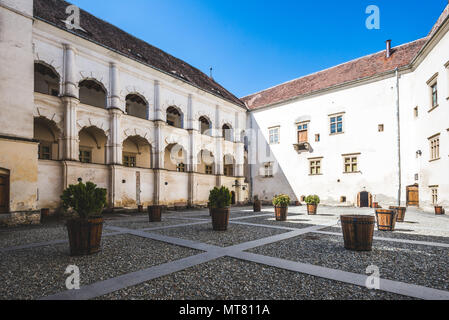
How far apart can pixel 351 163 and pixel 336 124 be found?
3752mm

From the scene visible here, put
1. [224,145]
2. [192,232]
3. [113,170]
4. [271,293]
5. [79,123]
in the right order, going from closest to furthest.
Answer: [271,293], [192,232], [79,123], [113,170], [224,145]

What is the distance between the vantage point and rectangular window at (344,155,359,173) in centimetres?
2107

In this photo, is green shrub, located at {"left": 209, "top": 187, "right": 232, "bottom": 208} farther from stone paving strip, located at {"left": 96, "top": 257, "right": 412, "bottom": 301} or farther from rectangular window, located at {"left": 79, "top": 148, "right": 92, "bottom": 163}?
rectangular window, located at {"left": 79, "top": 148, "right": 92, "bottom": 163}

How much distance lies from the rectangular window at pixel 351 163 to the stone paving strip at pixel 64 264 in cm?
1920

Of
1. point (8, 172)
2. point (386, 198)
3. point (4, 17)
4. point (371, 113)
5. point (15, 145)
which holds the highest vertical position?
point (4, 17)

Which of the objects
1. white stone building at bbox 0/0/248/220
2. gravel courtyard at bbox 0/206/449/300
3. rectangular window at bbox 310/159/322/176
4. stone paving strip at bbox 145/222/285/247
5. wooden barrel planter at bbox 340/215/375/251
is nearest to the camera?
gravel courtyard at bbox 0/206/449/300

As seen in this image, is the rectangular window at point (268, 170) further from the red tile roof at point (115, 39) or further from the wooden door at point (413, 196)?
the wooden door at point (413, 196)

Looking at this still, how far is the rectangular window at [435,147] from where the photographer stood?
1526 cm

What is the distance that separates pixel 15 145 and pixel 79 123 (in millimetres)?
4668

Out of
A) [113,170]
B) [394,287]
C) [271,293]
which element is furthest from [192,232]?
[113,170]

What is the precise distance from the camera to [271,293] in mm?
3586

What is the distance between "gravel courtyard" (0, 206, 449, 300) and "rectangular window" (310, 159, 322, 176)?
15.7 m

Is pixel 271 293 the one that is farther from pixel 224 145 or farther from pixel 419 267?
pixel 224 145

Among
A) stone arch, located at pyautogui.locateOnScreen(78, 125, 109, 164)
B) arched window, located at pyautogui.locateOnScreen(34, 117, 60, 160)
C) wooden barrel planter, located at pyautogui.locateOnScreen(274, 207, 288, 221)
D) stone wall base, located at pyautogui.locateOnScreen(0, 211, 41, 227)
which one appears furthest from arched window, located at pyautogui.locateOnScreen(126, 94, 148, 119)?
wooden barrel planter, located at pyautogui.locateOnScreen(274, 207, 288, 221)
